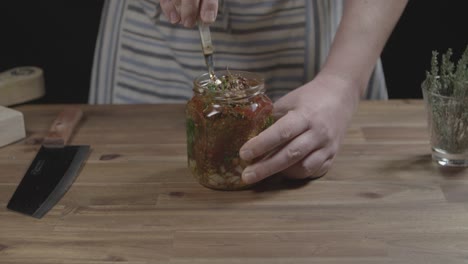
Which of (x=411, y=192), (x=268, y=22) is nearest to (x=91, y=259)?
(x=411, y=192)

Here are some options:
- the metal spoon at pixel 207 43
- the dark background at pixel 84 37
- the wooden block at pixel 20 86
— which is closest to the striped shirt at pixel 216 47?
the wooden block at pixel 20 86

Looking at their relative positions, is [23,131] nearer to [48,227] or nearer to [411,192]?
[48,227]

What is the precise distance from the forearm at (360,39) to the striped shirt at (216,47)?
0.61 ft

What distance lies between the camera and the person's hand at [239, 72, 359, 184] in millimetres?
1049

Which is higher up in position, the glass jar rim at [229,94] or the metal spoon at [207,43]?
the metal spoon at [207,43]

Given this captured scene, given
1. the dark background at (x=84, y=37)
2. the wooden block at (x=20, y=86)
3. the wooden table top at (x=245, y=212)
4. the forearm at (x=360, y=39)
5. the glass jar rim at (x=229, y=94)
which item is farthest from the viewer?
the dark background at (x=84, y=37)

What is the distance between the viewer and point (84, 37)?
2.29 meters

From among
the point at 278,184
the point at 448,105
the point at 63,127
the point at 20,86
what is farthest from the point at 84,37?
the point at 448,105

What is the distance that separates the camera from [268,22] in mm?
1515

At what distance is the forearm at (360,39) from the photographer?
126 cm

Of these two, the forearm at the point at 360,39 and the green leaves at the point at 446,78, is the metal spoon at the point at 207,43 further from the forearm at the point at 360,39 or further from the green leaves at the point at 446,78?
the green leaves at the point at 446,78

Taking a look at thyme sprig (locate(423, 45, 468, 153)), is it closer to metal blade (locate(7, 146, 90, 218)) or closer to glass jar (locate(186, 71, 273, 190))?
glass jar (locate(186, 71, 273, 190))

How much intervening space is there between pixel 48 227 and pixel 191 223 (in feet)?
0.69

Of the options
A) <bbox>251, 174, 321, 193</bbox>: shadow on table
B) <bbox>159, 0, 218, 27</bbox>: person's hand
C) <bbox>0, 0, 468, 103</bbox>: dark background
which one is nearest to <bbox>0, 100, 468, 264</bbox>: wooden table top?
<bbox>251, 174, 321, 193</bbox>: shadow on table
